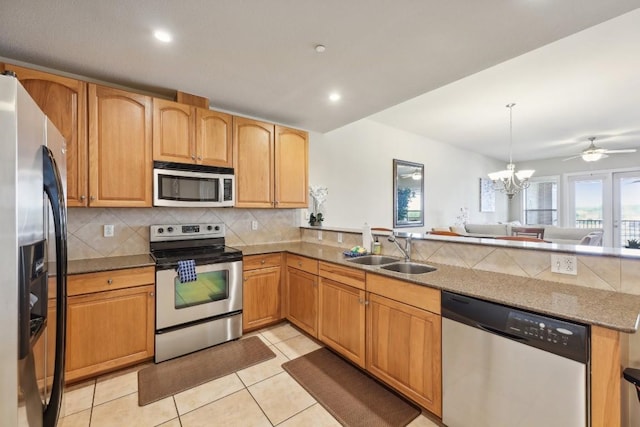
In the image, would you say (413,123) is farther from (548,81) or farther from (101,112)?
(101,112)

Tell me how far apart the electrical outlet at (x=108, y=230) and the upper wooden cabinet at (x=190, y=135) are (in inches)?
30.3

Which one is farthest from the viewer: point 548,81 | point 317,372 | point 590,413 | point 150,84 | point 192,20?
point 548,81

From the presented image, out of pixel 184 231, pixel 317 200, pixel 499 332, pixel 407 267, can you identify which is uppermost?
pixel 317 200

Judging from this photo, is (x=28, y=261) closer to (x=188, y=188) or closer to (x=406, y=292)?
(x=406, y=292)

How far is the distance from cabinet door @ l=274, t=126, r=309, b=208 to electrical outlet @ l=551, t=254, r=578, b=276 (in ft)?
8.10

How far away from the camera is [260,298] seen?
2.92 metres

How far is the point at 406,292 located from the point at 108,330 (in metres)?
2.24

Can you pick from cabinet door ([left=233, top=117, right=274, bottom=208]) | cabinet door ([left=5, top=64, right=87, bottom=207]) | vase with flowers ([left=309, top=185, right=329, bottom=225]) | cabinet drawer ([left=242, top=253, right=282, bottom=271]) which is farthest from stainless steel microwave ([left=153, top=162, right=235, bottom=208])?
vase with flowers ([left=309, top=185, right=329, bottom=225])

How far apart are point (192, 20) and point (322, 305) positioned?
2.34 meters

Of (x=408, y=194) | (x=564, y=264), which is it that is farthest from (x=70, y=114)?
(x=408, y=194)

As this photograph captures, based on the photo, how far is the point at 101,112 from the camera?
2256mm

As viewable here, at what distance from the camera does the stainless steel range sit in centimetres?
235

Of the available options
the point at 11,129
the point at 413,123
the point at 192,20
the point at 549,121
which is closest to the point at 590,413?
the point at 11,129

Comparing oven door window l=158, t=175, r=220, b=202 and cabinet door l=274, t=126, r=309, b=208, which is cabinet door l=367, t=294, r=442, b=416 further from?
oven door window l=158, t=175, r=220, b=202
